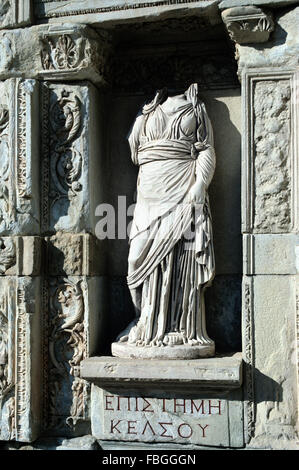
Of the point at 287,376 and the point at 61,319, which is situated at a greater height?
the point at 61,319

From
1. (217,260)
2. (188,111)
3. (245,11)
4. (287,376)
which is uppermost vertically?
(245,11)

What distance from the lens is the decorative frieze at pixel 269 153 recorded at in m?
4.53

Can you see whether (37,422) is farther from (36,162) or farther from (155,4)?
(155,4)

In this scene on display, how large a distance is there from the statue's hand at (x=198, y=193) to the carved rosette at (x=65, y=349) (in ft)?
3.47

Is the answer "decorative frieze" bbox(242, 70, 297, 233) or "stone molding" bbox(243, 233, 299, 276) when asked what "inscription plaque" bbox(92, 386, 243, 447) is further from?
"decorative frieze" bbox(242, 70, 297, 233)

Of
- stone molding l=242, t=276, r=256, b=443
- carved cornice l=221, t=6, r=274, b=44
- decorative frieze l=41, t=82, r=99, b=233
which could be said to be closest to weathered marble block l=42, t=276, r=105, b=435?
decorative frieze l=41, t=82, r=99, b=233

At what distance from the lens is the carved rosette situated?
15.9 feet

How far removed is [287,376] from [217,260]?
1085mm

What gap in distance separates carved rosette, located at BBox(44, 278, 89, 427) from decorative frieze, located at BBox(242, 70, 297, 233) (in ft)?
4.69

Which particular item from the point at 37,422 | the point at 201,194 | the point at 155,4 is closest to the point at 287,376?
the point at 201,194

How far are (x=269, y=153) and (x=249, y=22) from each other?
0.94m

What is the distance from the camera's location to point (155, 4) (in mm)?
4648

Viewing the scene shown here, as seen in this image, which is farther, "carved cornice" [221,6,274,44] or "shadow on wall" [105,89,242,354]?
"shadow on wall" [105,89,242,354]
